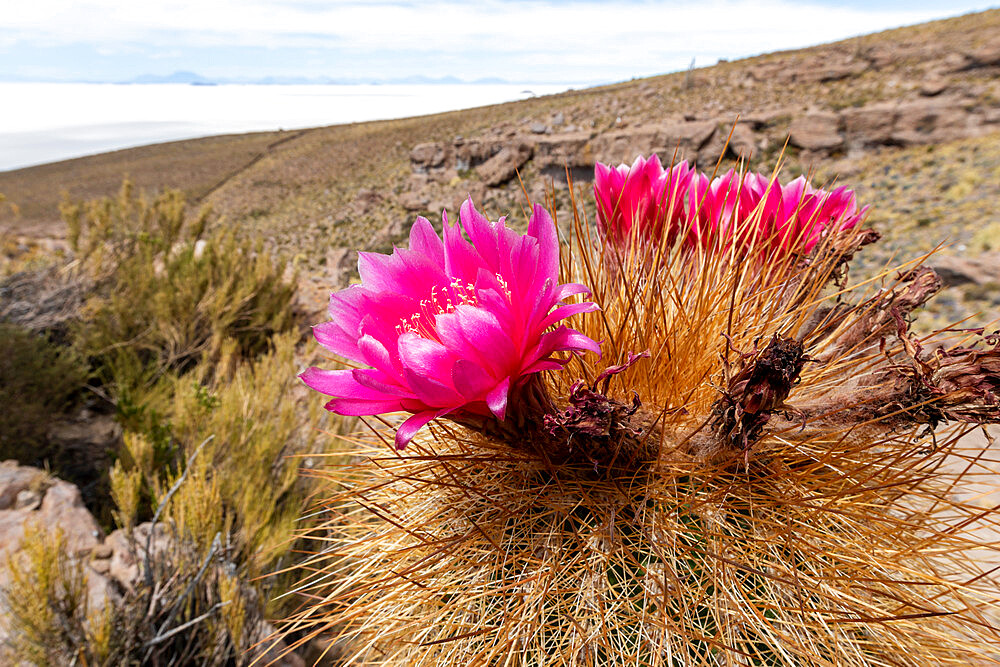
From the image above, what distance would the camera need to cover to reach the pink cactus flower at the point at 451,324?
0.52 metres

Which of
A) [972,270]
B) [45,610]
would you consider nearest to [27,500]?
[45,610]

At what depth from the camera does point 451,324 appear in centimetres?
53

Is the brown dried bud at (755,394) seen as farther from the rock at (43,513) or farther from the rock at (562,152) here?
the rock at (562,152)

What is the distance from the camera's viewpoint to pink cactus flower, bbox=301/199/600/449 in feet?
1.72

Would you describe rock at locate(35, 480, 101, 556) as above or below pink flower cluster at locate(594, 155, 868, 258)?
below

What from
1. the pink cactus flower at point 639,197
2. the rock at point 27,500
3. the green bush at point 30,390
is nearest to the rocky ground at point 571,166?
the rock at point 27,500

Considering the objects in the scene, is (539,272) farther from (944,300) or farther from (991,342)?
(944,300)

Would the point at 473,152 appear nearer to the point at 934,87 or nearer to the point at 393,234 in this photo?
the point at 393,234

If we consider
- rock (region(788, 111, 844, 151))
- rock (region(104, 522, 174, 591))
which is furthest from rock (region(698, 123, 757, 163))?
rock (region(104, 522, 174, 591))

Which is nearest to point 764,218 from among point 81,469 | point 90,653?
point 90,653

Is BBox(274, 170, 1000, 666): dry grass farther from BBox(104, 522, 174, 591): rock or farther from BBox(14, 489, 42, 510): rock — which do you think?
BBox(14, 489, 42, 510): rock

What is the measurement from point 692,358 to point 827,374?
21 centimetres

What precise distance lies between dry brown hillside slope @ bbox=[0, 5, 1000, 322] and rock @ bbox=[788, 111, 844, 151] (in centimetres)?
4

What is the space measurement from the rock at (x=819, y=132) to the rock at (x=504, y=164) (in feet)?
21.0
